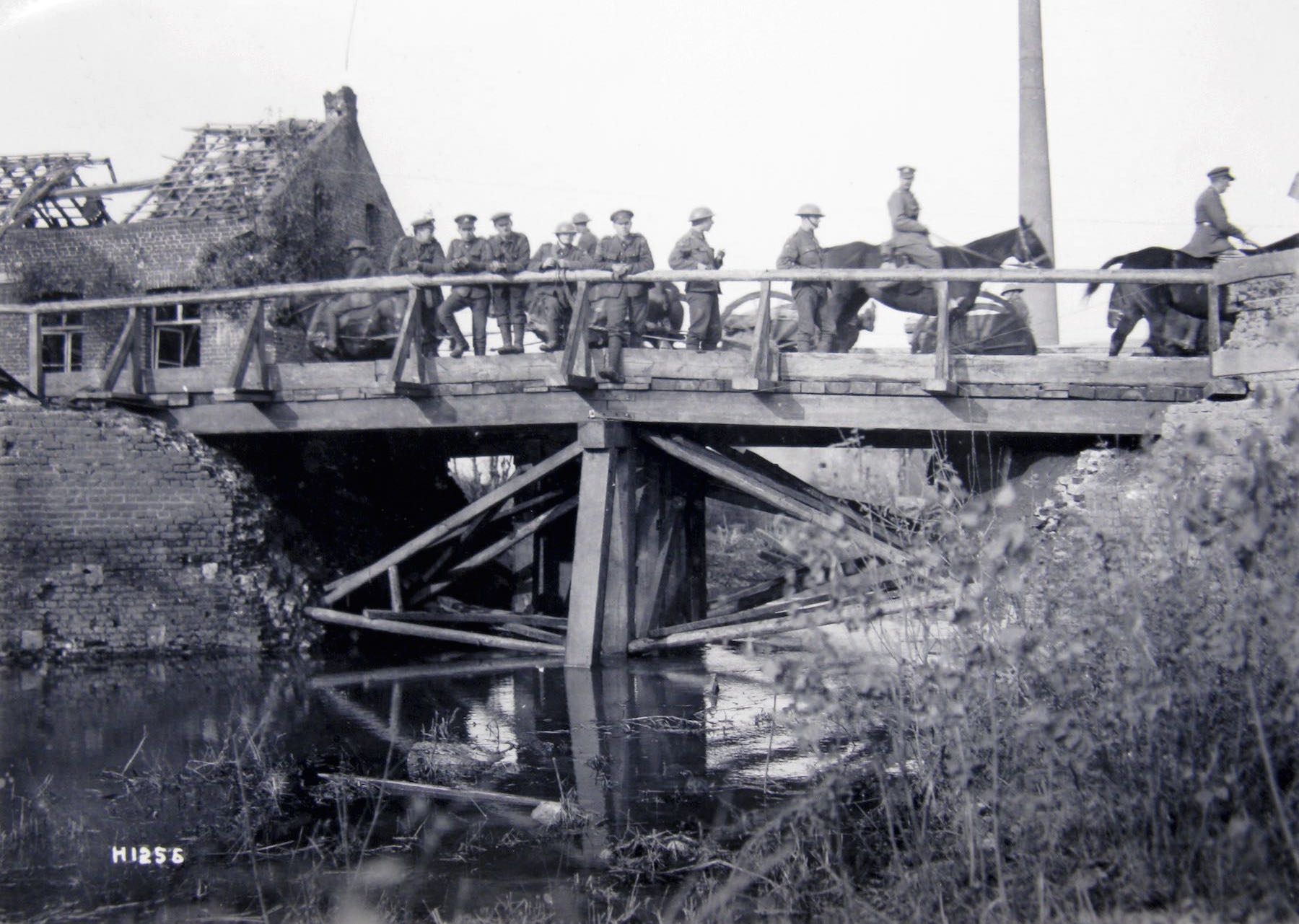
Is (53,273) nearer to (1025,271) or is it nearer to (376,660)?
(376,660)

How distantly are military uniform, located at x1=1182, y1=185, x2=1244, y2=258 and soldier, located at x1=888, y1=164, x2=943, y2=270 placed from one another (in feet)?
6.62

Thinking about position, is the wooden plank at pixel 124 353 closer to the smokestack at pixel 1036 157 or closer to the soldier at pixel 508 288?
the soldier at pixel 508 288

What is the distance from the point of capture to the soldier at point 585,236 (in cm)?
1129

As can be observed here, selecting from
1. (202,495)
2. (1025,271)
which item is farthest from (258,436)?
(1025,271)

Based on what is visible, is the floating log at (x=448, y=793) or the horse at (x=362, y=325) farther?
the horse at (x=362, y=325)

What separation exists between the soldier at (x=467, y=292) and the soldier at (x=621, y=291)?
1126mm

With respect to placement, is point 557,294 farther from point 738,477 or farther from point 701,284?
point 738,477

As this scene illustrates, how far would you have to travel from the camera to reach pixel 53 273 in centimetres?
1844

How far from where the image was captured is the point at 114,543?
399 inches

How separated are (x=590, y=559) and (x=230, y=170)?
→ 501 inches

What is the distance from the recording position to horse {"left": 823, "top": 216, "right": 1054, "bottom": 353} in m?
9.89

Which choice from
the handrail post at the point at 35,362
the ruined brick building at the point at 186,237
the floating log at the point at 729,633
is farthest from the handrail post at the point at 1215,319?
the ruined brick building at the point at 186,237

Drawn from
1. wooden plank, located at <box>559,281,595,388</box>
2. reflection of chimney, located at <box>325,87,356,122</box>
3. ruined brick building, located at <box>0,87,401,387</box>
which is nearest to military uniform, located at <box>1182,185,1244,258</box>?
wooden plank, located at <box>559,281,595,388</box>

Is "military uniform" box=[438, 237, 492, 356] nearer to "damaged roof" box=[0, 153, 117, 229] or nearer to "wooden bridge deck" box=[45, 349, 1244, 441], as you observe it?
"wooden bridge deck" box=[45, 349, 1244, 441]
